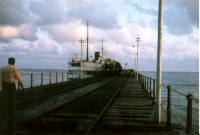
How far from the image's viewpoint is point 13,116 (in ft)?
28.3

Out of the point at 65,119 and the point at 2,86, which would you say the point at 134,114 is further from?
the point at 2,86

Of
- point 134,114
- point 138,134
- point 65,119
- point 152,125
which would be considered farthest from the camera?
point 134,114

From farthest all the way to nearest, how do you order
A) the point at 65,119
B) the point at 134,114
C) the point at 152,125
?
the point at 134,114 → the point at 65,119 → the point at 152,125

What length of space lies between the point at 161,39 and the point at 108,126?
3.01 metres

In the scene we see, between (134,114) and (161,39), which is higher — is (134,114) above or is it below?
below

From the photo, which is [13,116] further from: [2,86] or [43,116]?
Answer: [43,116]

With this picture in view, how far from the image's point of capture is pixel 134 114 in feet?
40.9

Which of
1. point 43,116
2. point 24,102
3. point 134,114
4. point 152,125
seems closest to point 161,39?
point 152,125

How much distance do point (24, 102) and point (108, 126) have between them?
688cm

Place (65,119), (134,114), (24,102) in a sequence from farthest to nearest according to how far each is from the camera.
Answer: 1. (24,102)
2. (134,114)
3. (65,119)

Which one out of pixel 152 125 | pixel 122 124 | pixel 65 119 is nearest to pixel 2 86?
pixel 65 119

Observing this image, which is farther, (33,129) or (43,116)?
(43,116)

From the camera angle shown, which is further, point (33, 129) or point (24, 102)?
point (24, 102)

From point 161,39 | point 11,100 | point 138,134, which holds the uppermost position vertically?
point 161,39
